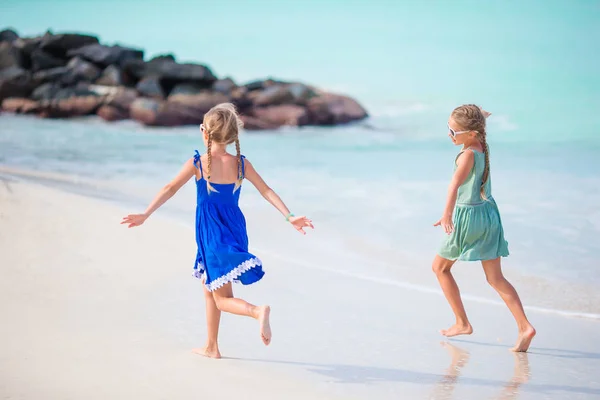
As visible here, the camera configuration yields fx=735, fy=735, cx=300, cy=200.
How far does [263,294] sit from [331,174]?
495 cm

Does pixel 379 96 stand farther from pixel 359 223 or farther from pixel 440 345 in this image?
pixel 440 345

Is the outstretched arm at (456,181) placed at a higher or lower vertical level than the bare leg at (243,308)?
higher

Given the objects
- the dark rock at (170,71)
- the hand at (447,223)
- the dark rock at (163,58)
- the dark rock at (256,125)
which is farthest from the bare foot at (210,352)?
the dark rock at (163,58)

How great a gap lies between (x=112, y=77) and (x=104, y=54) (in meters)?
1.30

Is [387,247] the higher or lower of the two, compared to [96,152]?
higher

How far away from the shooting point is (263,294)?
3.21 m

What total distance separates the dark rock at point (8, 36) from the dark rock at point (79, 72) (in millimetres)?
1673

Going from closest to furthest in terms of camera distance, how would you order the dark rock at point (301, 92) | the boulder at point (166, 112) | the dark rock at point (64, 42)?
the boulder at point (166, 112)
the dark rock at point (301, 92)
the dark rock at point (64, 42)

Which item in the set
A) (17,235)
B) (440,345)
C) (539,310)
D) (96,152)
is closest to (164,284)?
(17,235)

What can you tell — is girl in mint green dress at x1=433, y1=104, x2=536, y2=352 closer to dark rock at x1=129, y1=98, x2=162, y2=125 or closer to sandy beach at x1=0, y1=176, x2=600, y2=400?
sandy beach at x1=0, y1=176, x2=600, y2=400

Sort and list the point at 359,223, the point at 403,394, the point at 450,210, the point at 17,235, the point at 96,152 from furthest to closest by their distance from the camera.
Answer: the point at 96,152 < the point at 359,223 < the point at 17,235 < the point at 450,210 < the point at 403,394

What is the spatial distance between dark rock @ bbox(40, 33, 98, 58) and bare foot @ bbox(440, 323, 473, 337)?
19.6 m

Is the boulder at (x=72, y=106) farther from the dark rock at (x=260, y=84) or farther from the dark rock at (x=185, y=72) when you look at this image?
the dark rock at (x=260, y=84)

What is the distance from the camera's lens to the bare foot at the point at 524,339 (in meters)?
2.66
